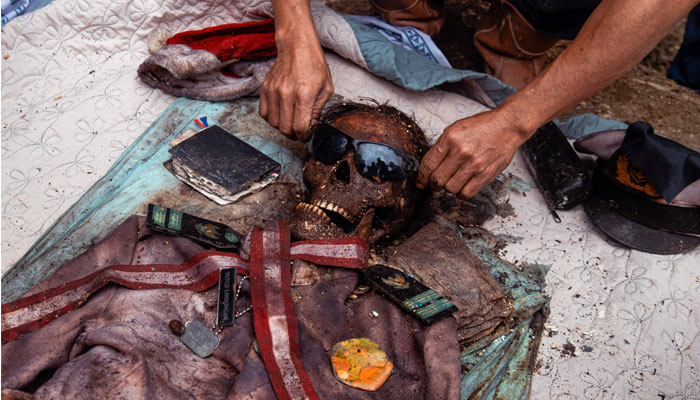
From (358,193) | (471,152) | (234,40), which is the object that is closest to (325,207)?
(358,193)

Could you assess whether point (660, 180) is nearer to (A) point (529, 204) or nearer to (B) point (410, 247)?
(A) point (529, 204)

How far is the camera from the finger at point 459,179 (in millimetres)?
2123

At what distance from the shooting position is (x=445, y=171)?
2133mm

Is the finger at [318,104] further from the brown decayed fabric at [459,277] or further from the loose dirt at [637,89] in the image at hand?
the loose dirt at [637,89]

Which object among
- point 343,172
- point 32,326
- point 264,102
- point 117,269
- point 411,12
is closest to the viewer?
point 32,326

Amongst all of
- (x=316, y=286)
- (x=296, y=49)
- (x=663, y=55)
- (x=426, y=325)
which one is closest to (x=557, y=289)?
(x=426, y=325)

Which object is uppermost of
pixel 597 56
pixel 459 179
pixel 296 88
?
pixel 597 56

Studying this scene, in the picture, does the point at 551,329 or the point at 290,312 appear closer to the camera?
the point at 290,312

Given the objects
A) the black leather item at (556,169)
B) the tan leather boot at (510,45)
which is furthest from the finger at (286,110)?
the tan leather boot at (510,45)

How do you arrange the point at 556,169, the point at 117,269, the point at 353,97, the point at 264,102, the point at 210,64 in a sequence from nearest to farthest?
1. the point at 117,269
2. the point at 264,102
3. the point at 556,169
4. the point at 210,64
5. the point at 353,97

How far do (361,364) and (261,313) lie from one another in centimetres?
37

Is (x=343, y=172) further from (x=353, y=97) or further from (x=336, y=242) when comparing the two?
(x=353, y=97)

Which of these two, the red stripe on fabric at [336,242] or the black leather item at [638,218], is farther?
the black leather item at [638,218]

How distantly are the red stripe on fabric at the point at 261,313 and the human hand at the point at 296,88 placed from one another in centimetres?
64
